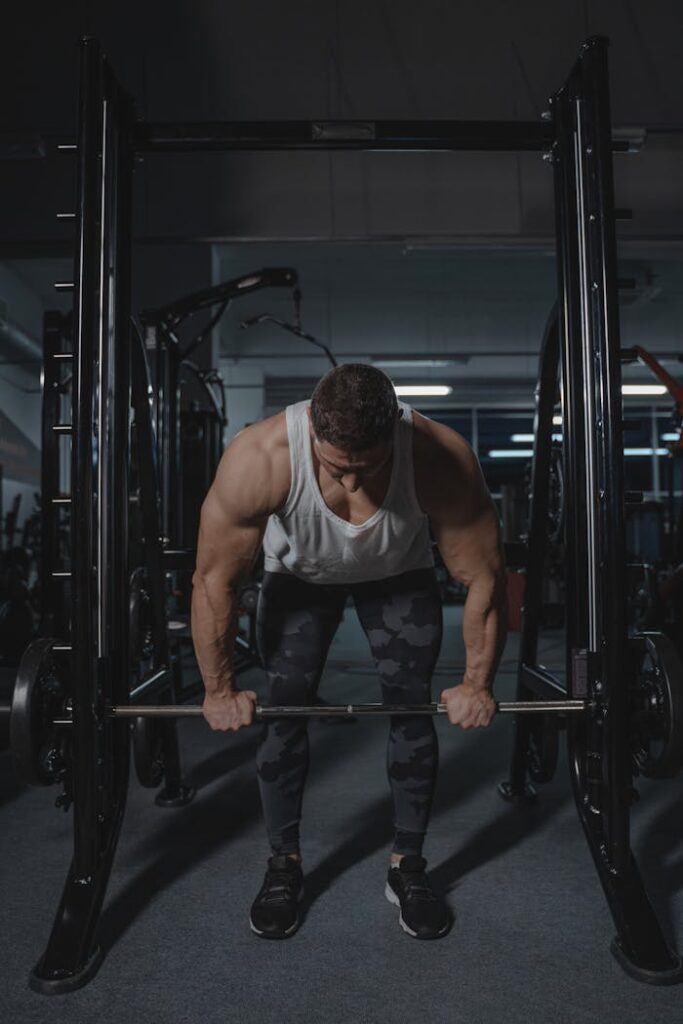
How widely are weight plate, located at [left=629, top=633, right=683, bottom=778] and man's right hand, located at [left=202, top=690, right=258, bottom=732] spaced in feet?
2.30

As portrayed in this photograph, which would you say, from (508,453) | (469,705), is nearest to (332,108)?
(469,705)

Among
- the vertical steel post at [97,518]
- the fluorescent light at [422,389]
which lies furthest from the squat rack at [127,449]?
the fluorescent light at [422,389]

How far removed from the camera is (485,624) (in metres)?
1.45

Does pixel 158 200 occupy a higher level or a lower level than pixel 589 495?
higher

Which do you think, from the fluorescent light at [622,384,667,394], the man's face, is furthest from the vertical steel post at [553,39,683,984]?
the fluorescent light at [622,384,667,394]

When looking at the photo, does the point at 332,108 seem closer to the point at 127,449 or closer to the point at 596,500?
the point at 127,449

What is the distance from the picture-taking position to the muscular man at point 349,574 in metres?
1.34

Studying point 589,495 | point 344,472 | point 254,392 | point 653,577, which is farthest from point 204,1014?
→ point 254,392

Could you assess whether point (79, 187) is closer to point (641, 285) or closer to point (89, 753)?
point (89, 753)

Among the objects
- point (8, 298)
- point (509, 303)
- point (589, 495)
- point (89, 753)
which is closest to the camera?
point (89, 753)

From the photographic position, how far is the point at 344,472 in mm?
1270

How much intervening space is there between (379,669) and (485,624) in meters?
0.26

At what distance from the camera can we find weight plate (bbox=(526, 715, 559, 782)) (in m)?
1.96

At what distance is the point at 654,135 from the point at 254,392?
606cm
